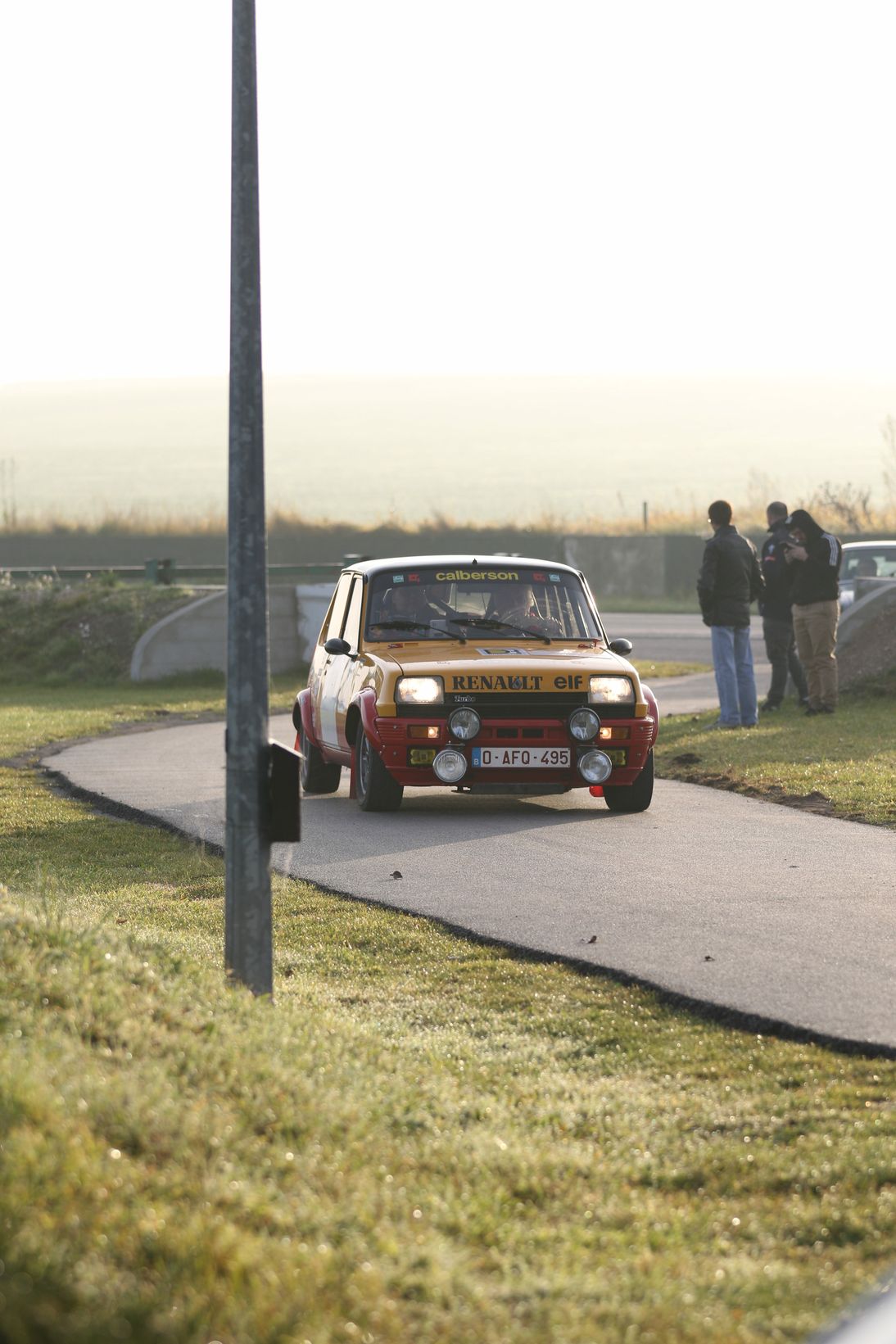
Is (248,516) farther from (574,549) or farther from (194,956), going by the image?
(574,549)

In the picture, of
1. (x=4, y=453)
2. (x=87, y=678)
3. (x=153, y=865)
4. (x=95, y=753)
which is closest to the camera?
(x=153, y=865)

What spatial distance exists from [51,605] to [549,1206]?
26108 millimetres

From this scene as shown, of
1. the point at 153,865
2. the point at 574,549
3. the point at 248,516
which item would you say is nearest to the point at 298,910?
the point at 153,865

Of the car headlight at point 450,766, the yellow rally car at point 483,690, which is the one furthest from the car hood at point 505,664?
the car headlight at point 450,766

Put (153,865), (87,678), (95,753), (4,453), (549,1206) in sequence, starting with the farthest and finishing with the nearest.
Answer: (4,453)
(87,678)
(95,753)
(153,865)
(549,1206)

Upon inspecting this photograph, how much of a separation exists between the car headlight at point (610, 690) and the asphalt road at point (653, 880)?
2.56ft

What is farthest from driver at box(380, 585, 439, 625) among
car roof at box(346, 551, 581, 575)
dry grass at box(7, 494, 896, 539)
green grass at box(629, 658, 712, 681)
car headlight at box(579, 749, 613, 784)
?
dry grass at box(7, 494, 896, 539)

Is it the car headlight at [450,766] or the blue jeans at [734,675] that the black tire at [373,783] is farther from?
the blue jeans at [734,675]

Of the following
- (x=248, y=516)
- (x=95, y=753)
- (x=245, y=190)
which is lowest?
(x=95, y=753)

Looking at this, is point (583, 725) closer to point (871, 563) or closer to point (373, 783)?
point (373, 783)

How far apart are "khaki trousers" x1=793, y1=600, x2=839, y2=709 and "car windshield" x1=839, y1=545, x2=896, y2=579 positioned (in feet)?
36.1

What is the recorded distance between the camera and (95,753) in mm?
17484

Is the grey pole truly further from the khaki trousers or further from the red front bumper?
the khaki trousers

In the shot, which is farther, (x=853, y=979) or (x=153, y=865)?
(x=153, y=865)
